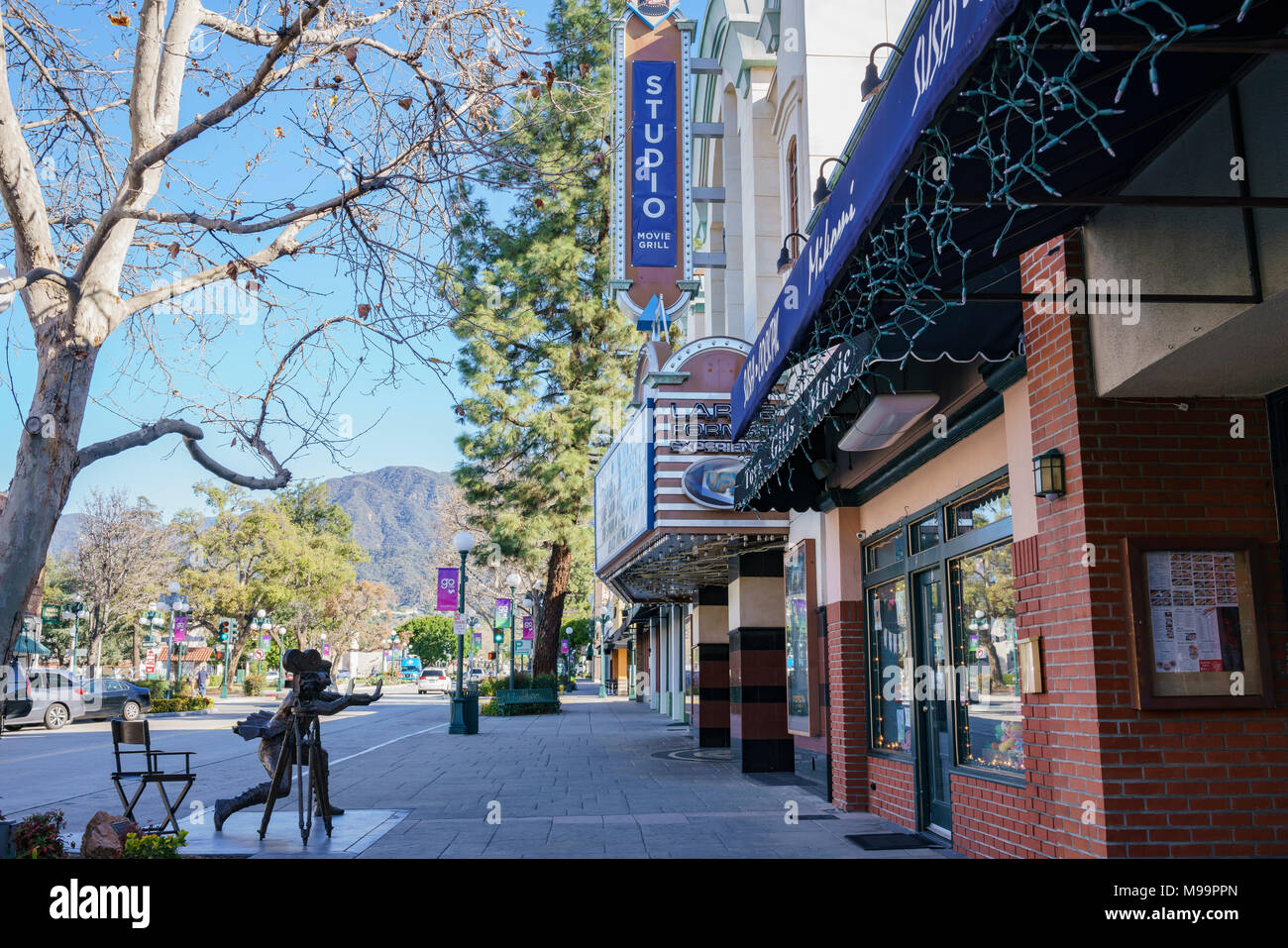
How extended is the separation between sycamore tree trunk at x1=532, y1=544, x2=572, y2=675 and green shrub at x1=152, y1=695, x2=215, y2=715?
11.7m

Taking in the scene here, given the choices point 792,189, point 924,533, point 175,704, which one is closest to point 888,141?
point 924,533

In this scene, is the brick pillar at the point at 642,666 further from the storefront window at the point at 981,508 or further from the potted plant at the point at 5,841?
A: the potted plant at the point at 5,841

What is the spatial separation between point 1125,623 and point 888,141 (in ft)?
10.1

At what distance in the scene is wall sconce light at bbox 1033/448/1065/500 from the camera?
5.84 metres

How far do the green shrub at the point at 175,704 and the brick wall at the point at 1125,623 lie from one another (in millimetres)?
32866

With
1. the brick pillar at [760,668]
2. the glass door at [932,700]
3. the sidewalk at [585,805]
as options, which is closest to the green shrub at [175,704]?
the sidewalk at [585,805]

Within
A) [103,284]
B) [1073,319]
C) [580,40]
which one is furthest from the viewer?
[580,40]

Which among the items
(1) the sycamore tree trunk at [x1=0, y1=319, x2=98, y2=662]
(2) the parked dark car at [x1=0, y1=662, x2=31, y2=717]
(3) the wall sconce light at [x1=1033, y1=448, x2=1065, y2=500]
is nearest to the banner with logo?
(1) the sycamore tree trunk at [x1=0, y1=319, x2=98, y2=662]

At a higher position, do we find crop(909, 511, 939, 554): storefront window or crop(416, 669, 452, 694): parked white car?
crop(909, 511, 939, 554): storefront window

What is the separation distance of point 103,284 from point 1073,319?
6251 millimetres

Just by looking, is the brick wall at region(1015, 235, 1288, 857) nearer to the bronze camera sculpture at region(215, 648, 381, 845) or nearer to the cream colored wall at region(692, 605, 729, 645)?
the bronze camera sculpture at region(215, 648, 381, 845)

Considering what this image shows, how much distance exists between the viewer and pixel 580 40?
721cm
